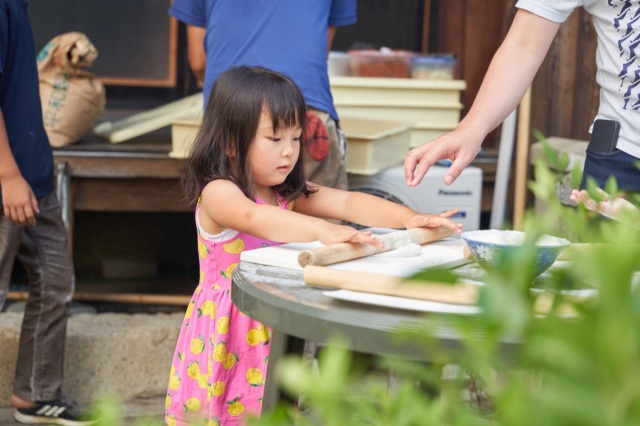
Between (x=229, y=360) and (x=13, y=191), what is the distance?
128 cm

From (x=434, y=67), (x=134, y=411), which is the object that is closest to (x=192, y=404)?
(x=134, y=411)

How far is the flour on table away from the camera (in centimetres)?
190

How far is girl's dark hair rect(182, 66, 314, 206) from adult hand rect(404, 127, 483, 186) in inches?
19.8

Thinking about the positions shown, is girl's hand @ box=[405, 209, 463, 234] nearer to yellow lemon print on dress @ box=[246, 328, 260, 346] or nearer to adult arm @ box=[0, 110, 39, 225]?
yellow lemon print on dress @ box=[246, 328, 260, 346]

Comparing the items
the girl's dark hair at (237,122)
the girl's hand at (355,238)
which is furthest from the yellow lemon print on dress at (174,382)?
the girl's hand at (355,238)

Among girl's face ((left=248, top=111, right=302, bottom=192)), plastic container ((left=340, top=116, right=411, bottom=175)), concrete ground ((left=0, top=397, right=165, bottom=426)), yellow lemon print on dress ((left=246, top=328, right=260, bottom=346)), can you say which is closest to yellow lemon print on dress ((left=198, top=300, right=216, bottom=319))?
Answer: yellow lemon print on dress ((left=246, top=328, right=260, bottom=346))

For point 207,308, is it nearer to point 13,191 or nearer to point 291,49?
point 13,191

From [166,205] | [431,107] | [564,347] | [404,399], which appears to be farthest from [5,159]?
[564,347]

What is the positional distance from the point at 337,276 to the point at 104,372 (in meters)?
2.75

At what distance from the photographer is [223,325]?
91.0 inches

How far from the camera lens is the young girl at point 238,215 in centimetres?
229

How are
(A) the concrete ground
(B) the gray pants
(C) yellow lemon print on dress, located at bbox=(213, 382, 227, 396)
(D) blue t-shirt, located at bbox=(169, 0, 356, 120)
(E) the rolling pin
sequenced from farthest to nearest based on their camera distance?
(A) the concrete ground < (B) the gray pants < (D) blue t-shirt, located at bbox=(169, 0, 356, 120) < (C) yellow lemon print on dress, located at bbox=(213, 382, 227, 396) < (E) the rolling pin

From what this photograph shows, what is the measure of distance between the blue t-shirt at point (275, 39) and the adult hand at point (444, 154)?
1407mm

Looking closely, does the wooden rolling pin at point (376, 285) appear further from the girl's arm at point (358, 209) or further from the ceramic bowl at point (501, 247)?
the girl's arm at point (358, 209)
